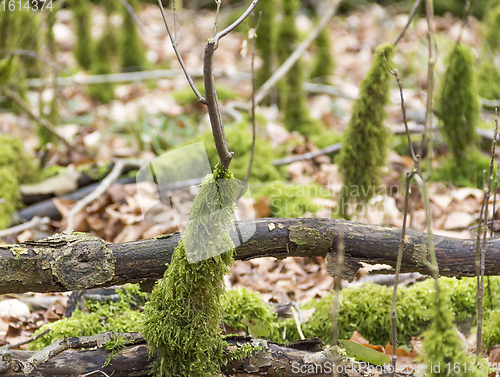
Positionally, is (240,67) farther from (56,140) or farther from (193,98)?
(56,140)

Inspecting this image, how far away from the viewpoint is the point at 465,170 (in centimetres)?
375

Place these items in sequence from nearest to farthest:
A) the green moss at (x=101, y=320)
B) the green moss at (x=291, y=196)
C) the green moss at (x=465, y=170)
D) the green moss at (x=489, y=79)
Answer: the green moss at (x=101, y=320), the green moss at (x=291, y=196), the green moss at (x=465, y=170), the green moss at (x=489, y=79)

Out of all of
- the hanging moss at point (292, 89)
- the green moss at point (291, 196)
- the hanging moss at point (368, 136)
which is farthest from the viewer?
the hanging moss at point (292, 89)

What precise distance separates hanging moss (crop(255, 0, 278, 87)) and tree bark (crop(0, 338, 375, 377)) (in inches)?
153

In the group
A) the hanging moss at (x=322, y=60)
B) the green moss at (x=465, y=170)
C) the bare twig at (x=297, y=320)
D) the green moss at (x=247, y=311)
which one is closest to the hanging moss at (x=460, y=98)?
the green moss at (x=465, y=170)

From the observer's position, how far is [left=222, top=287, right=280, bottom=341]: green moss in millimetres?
2162

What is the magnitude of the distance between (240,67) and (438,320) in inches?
258

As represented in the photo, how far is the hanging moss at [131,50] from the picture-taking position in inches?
243

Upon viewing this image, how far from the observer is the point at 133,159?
407cm

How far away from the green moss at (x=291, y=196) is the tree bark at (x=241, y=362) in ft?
5.31

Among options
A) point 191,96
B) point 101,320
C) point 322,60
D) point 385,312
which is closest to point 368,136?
point 385,312

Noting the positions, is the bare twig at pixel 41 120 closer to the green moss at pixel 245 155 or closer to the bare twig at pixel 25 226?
the bare twig at pixel 25 226

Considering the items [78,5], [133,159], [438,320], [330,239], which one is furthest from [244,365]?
[78,5]

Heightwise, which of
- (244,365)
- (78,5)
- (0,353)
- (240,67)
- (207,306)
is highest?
(78,5)
